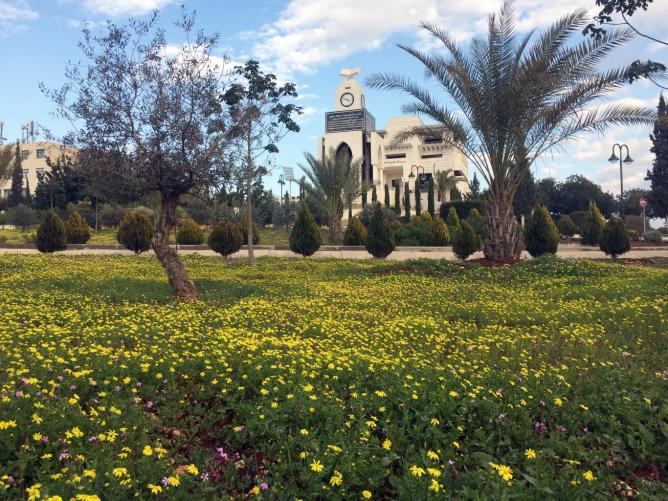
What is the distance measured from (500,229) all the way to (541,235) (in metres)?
4.80

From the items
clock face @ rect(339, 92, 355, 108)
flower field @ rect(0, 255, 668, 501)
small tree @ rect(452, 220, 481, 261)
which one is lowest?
flower field @ rect(0, 255, 668, 501)

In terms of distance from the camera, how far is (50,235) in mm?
19891

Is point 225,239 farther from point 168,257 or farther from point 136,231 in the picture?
point 168,257

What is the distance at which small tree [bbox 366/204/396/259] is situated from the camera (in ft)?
66.7

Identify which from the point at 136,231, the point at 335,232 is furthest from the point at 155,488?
the point at 335,232

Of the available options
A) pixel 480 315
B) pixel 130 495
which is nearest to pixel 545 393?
pixel 130 495

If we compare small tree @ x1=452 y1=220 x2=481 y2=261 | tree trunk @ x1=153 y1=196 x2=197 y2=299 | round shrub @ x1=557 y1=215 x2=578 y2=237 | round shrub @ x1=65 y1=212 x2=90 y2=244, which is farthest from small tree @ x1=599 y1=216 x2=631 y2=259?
round shrub @ x1=65 y1=212 x2=90 y2=244

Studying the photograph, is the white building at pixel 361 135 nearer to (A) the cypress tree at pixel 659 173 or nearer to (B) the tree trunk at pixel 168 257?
(A) the cypress tree at pixel 659 173

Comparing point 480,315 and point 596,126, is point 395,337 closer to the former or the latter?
point 480,315

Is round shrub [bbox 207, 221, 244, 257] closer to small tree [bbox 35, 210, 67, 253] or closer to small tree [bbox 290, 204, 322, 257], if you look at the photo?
small tree [bbox 290, 204, 322, 257]

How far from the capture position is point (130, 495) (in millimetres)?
2479

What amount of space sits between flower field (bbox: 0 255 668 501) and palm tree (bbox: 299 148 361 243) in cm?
2402

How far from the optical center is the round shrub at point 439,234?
27.4 metres

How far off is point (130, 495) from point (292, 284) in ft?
29.7
